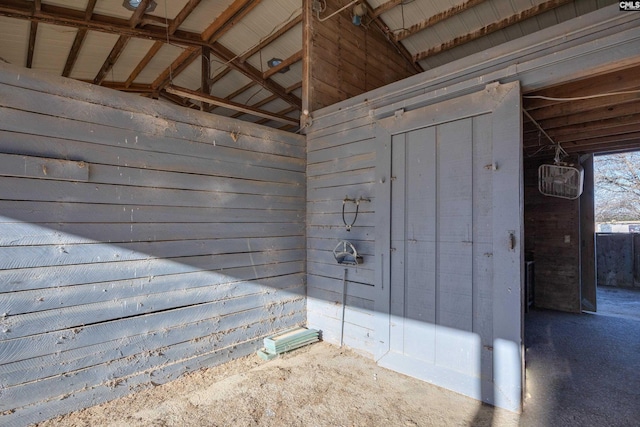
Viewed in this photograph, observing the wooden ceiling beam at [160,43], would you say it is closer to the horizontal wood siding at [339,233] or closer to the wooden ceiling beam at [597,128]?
the horizontal wood siding at [339,233]

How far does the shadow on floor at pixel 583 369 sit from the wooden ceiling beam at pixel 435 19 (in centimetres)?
384

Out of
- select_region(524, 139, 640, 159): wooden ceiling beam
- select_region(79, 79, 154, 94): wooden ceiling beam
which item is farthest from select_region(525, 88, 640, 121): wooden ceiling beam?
select_region(79, 79, 154, 94): wooden ceiling beam

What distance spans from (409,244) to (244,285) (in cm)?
153

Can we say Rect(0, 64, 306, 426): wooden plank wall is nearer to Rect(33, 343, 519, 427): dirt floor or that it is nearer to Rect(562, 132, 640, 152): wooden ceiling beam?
Rect(33, 343, 519, 427): dirt floor

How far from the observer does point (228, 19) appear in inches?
171

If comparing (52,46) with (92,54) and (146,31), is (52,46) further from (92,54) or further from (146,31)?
(146,31)

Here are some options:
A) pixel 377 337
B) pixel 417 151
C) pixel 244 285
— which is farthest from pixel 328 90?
pixel 377 337

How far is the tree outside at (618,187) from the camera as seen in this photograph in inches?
478

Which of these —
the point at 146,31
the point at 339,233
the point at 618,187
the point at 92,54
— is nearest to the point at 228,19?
the point at 146,31

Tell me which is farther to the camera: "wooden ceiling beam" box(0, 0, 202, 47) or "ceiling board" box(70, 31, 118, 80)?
"ceiling board" box(70, 31, 118, 80)

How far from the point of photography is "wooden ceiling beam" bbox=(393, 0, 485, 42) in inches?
153

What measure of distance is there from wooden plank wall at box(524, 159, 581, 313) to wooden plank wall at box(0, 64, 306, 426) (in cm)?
414

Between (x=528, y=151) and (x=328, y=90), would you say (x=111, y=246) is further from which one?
(x=528, y=151)

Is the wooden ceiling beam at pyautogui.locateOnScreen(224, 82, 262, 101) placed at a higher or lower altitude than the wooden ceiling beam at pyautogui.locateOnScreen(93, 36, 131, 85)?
higher
